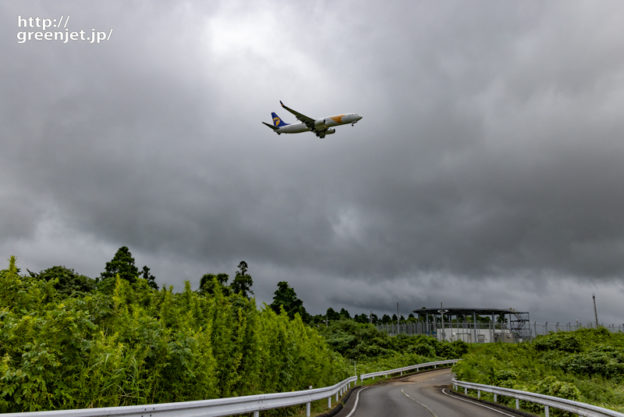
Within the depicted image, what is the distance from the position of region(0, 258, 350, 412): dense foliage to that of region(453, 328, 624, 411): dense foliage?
13.9 m

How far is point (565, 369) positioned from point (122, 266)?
40941 millimetres

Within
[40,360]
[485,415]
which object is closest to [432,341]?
[485,415]

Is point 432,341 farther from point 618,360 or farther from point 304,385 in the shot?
point 304,385

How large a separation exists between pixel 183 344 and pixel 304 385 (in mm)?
10100

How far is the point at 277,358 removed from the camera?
13953 millimetres

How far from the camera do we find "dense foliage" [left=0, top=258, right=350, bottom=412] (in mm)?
6098

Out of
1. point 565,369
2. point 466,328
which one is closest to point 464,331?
point 466,328

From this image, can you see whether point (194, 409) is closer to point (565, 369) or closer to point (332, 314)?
point (565, 369)

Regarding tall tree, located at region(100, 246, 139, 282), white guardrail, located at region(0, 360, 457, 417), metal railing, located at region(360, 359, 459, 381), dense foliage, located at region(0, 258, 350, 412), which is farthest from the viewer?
tall tree, located at region(100, 246, 139, 282)

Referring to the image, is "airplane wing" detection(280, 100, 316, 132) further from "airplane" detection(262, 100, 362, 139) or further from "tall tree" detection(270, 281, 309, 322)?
"tall tree" detection(270, 281, 309, 322)

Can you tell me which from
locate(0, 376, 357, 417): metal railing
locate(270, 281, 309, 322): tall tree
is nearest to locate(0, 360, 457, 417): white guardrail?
locate(0, 376, 357, 417): metal railing

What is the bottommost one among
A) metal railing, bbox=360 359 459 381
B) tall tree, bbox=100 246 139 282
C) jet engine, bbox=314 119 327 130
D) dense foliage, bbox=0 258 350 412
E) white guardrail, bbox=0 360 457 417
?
metal railing, bbox=360 359 459 381

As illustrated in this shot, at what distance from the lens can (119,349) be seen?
695cm

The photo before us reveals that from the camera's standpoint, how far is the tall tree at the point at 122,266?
157 feet
